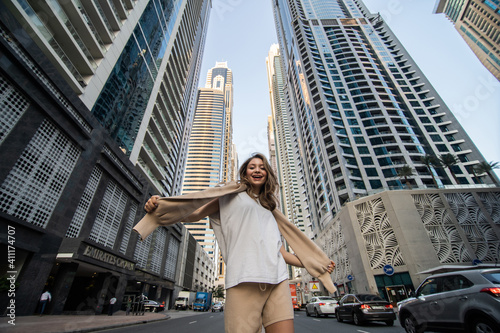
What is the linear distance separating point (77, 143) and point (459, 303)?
1788cm

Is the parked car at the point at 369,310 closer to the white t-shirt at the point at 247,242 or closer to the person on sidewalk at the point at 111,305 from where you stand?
→ the white t-shirt at the point at 247,242

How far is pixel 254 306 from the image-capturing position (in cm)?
153

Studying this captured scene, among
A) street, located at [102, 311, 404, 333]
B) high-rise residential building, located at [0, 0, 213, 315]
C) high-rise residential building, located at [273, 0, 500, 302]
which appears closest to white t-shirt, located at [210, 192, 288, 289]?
high-rise residential building, located at [0, 0, 213, 315]

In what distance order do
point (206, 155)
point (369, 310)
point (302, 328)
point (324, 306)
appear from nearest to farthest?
point (302, 328), point (369, 310), point (324, 306), point (206, 155)

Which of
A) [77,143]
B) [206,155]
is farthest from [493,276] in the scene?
[206,155]

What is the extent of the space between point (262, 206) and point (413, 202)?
37.0m

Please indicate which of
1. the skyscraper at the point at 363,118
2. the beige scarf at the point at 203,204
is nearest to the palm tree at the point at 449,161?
the skyscraper at the point at 363,118

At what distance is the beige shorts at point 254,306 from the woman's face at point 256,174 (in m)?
0.91

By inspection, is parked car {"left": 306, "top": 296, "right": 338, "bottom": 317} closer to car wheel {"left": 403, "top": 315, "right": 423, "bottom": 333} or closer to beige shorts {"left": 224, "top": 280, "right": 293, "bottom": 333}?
car wheel {"left": 403, "top": 315, "right": 423, "bottom": 333}

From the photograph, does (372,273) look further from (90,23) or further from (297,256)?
(90,23)

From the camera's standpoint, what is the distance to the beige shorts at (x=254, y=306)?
1449mm

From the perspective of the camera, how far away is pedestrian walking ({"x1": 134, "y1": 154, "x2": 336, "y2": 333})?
153 centimetres

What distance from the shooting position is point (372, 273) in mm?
28812

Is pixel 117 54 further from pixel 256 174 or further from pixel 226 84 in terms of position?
pixel 226 84
